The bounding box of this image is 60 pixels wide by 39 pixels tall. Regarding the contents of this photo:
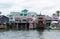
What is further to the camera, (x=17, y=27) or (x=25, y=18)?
(x=25, y=18)

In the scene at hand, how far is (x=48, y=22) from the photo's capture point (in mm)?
66062

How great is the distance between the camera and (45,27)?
201 ft

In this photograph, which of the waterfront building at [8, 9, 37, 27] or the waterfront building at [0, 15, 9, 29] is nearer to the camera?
the waterfront building at [0, 15, 9, 29]

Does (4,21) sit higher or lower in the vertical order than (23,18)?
lower

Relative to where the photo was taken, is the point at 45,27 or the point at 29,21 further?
the point at 29,21

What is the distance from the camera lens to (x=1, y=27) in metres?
61.2

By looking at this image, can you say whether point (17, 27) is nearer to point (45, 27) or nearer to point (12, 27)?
point (12, 27)

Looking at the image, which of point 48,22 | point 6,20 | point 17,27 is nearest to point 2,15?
point 6,20

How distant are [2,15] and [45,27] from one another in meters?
11.9

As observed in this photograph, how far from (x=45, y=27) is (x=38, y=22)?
2752 mm

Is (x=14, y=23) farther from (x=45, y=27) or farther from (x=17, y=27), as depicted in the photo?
(x=45, y=27)

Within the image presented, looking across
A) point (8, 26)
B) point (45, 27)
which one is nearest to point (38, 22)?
point (45, 27)

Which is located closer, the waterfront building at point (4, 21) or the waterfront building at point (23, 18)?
the waterfront building at point (4, 21)

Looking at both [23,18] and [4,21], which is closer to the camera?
[4,21]
